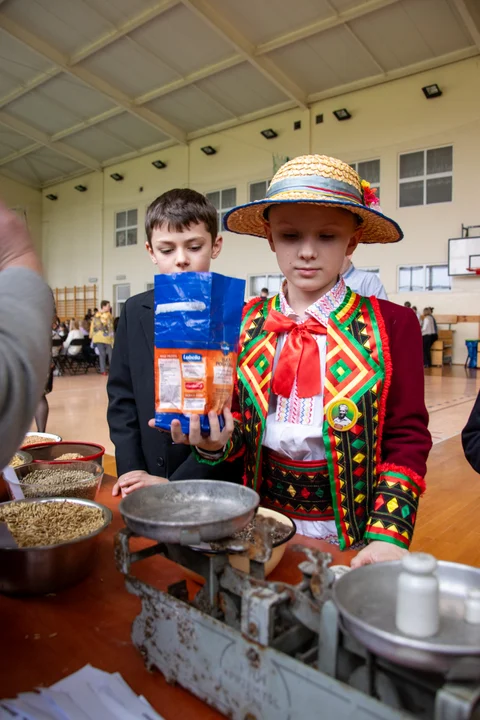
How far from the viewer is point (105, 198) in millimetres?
17844

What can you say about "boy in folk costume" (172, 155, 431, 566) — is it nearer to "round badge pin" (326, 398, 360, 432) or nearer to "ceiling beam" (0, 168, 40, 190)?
"round badge pin" (326, 398, 360, 432)

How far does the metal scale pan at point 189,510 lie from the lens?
2.20ft

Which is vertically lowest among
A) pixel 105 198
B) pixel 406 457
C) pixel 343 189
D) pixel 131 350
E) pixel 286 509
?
pixel 286 509

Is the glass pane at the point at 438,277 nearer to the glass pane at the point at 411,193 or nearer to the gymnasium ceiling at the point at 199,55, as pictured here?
the glass pane at the point at 411,193

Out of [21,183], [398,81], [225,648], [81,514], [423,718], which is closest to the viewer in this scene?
[423,718]

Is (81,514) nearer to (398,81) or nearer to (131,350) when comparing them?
(131,350)

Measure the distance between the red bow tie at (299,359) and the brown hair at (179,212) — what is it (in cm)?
48

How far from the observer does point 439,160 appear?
11742mm

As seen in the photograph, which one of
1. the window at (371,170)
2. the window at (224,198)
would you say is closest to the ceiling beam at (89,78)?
the window at (224,198)

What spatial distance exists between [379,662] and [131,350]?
1.17 meters

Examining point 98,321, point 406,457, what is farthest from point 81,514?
point 98,321

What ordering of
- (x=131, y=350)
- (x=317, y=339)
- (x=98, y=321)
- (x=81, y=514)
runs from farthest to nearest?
1. (x=98, y=321)
2. (x=131, y=350)
3. (x=317, y=339)
4. (x=81, y=514)

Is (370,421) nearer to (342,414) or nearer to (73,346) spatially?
(342,414)

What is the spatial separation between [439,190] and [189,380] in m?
12.3
